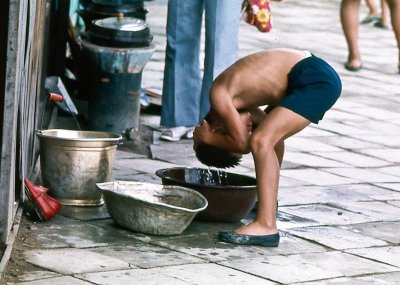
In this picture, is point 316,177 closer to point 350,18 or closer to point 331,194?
point 331,194

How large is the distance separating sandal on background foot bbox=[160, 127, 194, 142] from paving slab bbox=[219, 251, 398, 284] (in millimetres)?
2662

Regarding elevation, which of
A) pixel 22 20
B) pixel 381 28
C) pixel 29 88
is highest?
pixel 22 20

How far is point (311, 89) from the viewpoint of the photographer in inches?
226

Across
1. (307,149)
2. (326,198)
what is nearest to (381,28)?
(307,149)

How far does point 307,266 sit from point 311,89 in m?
0.94

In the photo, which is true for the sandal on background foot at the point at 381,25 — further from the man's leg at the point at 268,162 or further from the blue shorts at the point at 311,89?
the man's leg at the point at 268,162

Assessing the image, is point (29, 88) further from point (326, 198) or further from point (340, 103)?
point (340, 103)

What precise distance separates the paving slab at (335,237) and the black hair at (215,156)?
19.1 inches

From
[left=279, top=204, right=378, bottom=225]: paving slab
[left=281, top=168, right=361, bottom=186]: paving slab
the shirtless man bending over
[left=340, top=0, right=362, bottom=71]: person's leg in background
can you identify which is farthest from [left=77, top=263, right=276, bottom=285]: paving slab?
[left=340, top=0, right=362, bottom=71]: person's leg in background

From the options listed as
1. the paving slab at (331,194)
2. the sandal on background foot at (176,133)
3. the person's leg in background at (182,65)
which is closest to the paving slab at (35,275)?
the paving slab at (331,194)

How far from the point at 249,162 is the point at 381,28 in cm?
834

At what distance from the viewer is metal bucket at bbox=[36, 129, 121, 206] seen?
603cm

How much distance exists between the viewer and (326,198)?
6.92m

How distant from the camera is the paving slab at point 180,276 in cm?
482
